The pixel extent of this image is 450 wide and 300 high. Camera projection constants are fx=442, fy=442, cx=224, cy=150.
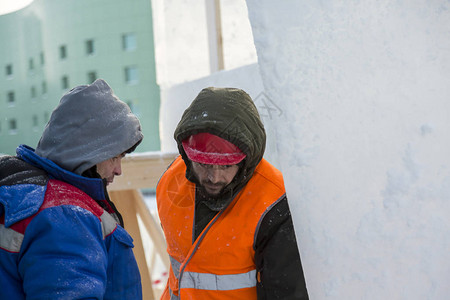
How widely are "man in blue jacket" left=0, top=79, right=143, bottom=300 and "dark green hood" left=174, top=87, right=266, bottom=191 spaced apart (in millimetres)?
179

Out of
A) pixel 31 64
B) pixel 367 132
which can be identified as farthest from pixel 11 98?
pixel 367 132

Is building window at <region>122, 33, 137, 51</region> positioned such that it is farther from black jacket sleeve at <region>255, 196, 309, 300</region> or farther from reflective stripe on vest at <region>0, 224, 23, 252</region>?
reflective stripe on vest at <region>0, 224, 23, 252</region>

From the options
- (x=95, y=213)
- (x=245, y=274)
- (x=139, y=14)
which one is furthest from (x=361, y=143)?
(x=139, y=14)

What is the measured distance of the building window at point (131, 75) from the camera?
16370 mm

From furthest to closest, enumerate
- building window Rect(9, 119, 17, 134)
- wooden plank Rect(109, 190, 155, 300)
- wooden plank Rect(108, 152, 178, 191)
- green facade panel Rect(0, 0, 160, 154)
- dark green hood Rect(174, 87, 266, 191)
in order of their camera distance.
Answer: building window Rect(9, 119, 17, 134)
green facade panel Rect(0, 0, 160, 154)
wooden plank Rect(109, 190, 155, 300)
wooden plank Rect(108, 152, 178, 191)
dark green hood Rect(174, 87, 266, 191)

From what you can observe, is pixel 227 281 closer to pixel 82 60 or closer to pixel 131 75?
pixel 131 75

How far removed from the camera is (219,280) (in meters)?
1.39

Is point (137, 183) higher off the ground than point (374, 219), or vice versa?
point (374, 219)

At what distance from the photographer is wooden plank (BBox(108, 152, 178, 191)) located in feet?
8.87

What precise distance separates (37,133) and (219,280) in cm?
1654

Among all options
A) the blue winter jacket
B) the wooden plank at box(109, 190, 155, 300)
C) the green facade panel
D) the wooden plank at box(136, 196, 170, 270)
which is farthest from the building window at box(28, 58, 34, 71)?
the blue winter jacket

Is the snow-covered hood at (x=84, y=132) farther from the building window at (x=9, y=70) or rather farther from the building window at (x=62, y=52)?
the building window at (x=9, y=70)

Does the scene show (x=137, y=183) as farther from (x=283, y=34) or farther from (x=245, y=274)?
(x=283, y=34)

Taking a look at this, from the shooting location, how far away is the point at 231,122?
1273mm
